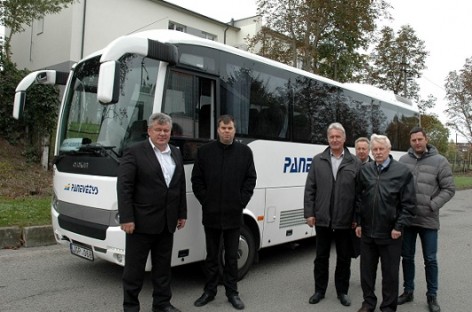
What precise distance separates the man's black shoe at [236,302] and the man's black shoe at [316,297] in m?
0.87

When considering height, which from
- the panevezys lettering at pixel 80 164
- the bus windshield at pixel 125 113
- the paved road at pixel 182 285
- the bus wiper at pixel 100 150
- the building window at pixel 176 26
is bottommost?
the paved road at pixel 182 285

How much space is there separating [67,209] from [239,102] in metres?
2.60

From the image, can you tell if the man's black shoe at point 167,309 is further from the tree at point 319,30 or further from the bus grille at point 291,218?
the tree at point 319,30

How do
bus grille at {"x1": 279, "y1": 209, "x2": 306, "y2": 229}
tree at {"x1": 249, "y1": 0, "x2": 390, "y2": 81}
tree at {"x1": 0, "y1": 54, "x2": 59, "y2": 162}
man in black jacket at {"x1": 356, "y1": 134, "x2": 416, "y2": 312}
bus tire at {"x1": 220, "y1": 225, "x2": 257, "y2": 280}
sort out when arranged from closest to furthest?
1. man in black jacket at {"x1": 356, "y1": 134, "x2": 416, "y2": 312}
2. bus tire at {"x1": 220, "y1": 225, "x2": 257, "y2": 280}
3. bus grille at {"x1": 279, "y1": 209, "x2": 306, "y2": 229}
4. tree at {"x1": 0, "y1": 54, "x2": 59, "y2": 162}
5. tree at {"x1": 249, "y1": 0, "x2": 390, "y2": 81}

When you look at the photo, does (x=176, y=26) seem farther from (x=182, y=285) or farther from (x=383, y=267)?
(x=383, y=267)

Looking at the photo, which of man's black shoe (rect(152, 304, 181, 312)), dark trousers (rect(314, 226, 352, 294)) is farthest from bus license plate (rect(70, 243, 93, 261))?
dark trousers (rect(314, 226, 352, 294))

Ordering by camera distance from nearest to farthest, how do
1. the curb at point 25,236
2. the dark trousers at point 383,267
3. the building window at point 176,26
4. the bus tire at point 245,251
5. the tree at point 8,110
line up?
the dark trousers at point 383,267 < the bus tire at point 245,251 < the curb at point 25,236 < the tree at point 8,110 < the building window at point 176,26

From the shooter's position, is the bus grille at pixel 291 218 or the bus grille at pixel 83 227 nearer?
the bus grille at pixel 83 227

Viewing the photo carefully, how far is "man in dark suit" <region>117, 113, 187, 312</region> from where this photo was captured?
386 cm

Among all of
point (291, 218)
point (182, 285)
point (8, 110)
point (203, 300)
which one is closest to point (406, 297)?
point (291, 218)

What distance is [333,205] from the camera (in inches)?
181

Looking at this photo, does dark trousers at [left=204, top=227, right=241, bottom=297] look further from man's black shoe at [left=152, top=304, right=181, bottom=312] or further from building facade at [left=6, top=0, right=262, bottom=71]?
building facade at [left=6, top=0, right=262, bottom=71]

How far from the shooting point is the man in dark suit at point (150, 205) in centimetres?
386

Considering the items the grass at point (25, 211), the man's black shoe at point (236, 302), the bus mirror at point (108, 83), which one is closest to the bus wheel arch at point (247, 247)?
the man's black shoe at point (236, 302)
